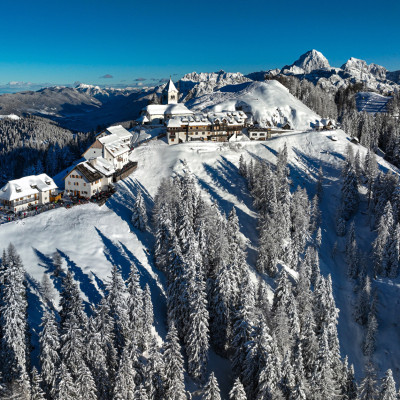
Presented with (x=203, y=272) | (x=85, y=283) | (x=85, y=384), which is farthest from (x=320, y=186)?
(x=85, y=384)

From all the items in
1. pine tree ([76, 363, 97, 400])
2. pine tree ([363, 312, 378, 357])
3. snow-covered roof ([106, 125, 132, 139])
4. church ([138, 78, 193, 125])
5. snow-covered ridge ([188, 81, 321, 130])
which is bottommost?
pine tree ([363, 312, 378, 357])

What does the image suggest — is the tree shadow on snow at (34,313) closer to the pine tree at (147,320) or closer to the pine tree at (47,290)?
the pine tree at (47,290)

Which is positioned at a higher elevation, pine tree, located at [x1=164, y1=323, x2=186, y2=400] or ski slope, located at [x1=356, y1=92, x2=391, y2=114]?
ski slope, located at [x1=356, y1=92, x2=391, y2=114]

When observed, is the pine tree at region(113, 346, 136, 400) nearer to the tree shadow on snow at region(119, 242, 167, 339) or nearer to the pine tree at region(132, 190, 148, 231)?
the tree shadow on snow at region(119, 242, 167, 339)

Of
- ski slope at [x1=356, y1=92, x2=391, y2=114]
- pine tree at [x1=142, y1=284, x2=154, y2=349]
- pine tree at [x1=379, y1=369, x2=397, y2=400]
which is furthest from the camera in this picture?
ski slope at [x1=356, y1=92, x2=391, y2=114]

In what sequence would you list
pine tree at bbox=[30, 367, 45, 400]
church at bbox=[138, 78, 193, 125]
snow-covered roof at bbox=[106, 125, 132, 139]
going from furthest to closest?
church at bbox=[138, 78, 193, 125] → snow-covered roof at bbox=[106, 125, 132, 139] → pine tree at bbox=[30, 367, 45, 400]

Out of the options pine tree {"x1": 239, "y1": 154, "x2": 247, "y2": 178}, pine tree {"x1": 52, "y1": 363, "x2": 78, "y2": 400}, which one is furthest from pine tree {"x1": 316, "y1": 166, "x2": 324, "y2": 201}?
pine tree {"x1": 52, "y1": 363, "x2": 78, "y2": 400}

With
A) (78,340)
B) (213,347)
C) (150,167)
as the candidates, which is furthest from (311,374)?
(150,167)

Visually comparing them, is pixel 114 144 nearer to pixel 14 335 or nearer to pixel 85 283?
pixel 85 283

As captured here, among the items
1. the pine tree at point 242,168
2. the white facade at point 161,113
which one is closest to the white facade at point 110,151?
the pine tree at point 242,168

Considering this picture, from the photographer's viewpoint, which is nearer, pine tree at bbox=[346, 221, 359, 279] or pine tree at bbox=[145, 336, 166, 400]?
pine tree at bbox=[145, 336, 166, 400]
